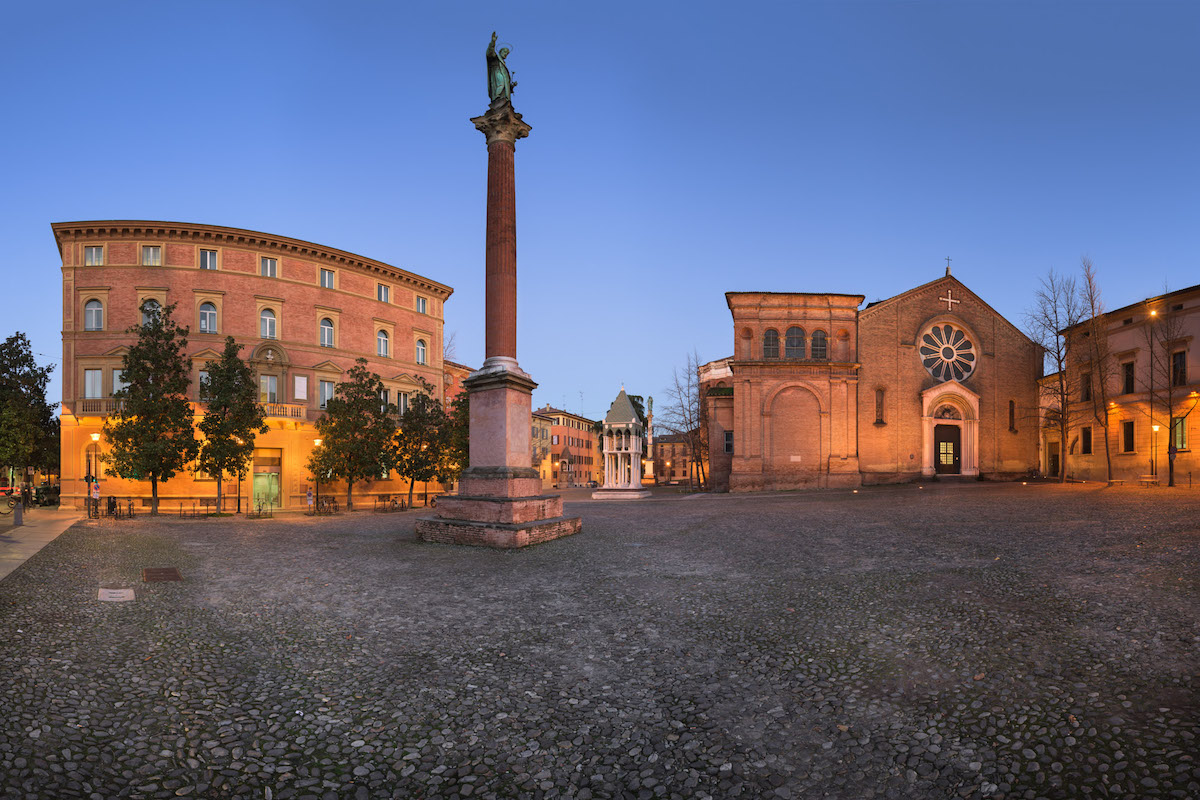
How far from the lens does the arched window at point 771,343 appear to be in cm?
3988

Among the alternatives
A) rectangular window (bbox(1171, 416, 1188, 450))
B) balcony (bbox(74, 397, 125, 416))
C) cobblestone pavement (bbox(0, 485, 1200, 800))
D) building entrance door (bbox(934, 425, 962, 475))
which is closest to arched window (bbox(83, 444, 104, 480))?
balcony (bbox(74, 397, 125, 416))

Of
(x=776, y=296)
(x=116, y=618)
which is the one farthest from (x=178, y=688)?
(x=776, y=296)

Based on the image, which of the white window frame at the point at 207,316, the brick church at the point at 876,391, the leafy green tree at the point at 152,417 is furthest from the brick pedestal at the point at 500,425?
the brick church at the point at 876,391

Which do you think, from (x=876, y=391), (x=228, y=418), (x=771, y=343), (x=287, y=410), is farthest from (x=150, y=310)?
(x=876, y=391)

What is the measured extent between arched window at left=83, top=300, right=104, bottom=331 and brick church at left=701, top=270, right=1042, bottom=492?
3561 centimetres

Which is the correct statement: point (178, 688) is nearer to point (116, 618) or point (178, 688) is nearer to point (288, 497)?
point (116, 618)

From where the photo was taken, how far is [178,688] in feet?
17.9

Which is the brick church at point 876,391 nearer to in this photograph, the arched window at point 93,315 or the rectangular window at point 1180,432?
the rectangular window at point 1180,432

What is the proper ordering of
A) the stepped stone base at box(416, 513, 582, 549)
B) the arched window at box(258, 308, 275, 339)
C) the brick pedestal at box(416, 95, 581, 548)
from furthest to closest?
1. the arched window at box(258, 308, 275, 339)
2. the brick pedestal at box(416, 95, 581, 548)
3. the stepped stone base at box(416, 513, 582, 549)

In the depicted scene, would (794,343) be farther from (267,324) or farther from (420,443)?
(267,324)

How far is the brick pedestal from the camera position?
1446cm

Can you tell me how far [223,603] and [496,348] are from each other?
8.70m

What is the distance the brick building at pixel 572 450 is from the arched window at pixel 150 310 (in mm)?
60849

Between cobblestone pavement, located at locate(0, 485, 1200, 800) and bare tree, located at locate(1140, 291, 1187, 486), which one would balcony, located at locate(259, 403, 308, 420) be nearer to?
cobblestone pavement, located at locate(0, 485, 1200, 800)
